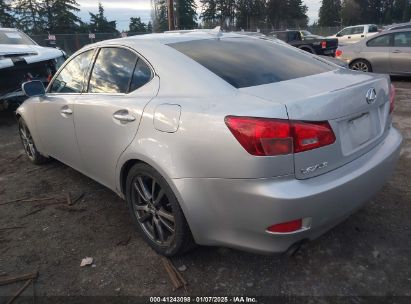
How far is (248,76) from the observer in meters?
2.61

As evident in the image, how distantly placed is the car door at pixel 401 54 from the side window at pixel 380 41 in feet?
0.63

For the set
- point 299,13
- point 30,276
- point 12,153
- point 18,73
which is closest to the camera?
point 30,276

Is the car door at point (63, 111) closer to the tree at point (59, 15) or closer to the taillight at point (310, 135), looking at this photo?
the taillight at point (310, 135)

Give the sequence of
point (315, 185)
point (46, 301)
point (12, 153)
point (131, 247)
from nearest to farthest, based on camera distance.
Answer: point (315, 185) → point (46, 301) → point (131, 247) → point (12, 153)

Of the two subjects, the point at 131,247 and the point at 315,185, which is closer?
the point at 315,185

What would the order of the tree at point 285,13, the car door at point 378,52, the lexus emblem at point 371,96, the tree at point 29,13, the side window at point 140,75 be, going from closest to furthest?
the lexus emblem at point 371,96 → the side window at point 140,75 → the car door at point 378,52 → the tree at point 29,13 → the tree at point 285,13

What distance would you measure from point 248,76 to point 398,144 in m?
1.27

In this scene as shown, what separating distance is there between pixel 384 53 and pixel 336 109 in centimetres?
904

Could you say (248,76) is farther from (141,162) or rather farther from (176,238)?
(176,238)

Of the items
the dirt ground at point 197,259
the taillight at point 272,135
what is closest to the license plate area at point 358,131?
the taillight at point 272,135

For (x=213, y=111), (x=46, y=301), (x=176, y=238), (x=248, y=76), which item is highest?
(x=248, y=76)

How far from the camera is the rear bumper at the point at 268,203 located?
2111mm

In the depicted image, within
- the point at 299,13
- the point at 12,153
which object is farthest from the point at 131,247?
the point at 299,13

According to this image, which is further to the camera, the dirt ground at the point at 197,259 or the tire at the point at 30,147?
the tire at the point at 30,147
